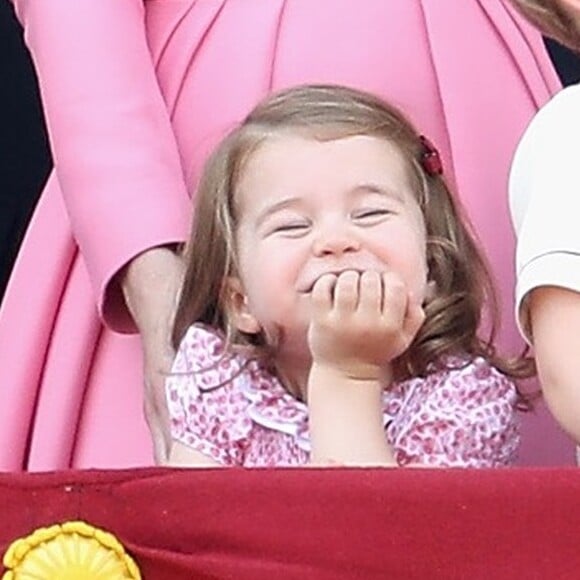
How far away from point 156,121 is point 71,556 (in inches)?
21.3

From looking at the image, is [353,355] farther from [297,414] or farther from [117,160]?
[117,160]

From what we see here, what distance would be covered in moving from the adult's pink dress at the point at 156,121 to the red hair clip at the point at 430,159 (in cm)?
6

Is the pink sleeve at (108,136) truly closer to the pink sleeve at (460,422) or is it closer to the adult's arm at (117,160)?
the adult's arm at (117,160)

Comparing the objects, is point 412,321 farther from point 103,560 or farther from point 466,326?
point 103,560

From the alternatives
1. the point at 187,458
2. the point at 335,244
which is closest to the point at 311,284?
the point at 335,244

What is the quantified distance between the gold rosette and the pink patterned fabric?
0.96 ft

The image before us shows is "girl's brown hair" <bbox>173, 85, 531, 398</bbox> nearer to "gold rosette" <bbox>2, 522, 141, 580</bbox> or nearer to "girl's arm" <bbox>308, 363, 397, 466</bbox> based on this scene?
"girl's arm" <bbox>308, 363, 397, 466</bbox>

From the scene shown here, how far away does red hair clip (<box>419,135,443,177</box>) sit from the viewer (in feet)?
3.79

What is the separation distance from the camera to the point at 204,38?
4.23ft

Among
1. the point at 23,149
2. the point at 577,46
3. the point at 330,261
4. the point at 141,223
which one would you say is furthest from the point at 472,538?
the point at 23,149

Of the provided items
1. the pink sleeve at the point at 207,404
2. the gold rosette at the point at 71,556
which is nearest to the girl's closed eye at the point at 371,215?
the pink sleeve at the point at 207,404

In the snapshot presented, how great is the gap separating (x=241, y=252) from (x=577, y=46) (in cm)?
22

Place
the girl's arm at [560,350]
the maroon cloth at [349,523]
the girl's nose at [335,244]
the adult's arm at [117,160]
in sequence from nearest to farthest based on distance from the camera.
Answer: the maroon cloth at [349,523] < the girl's arm at [560,350] < the girl's nose at [335,244] < the adult's arm at [117,160]

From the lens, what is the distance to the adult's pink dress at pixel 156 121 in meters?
1.24
